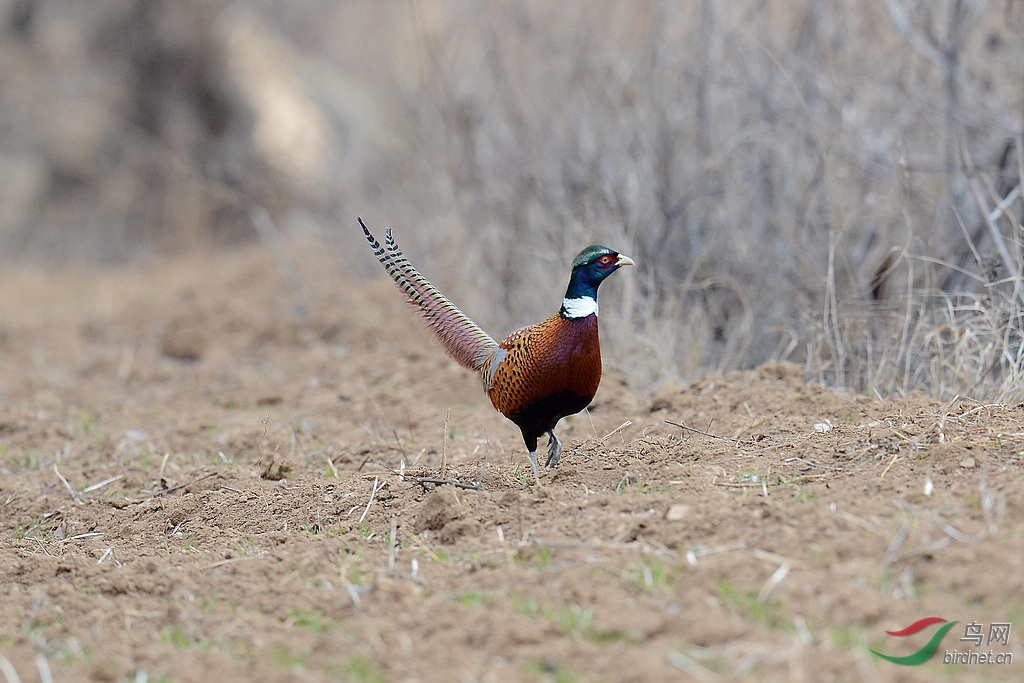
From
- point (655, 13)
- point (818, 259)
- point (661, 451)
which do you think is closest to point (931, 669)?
point (661, 451)

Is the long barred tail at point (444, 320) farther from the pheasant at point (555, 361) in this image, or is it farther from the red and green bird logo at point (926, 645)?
the red and green bird logo at point (926, 645)

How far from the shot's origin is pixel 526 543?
289cm

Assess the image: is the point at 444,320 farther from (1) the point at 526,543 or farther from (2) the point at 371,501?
(1) the point at 526,543

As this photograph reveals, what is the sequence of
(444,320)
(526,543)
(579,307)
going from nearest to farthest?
(526,543) < (579,307) < (444,320)

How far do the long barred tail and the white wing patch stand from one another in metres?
0.51

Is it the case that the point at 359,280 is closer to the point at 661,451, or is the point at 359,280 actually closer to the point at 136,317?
the point at 136,317

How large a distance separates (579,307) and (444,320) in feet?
2.45

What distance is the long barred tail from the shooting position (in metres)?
4.03

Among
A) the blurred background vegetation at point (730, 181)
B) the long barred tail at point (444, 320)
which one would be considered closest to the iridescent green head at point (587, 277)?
the long barred tail at point (444, 320)

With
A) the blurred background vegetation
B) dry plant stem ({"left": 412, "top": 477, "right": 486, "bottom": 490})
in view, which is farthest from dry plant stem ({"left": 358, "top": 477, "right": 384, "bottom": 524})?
the blurred background vegetation

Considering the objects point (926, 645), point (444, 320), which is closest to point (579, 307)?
point (444, 320)

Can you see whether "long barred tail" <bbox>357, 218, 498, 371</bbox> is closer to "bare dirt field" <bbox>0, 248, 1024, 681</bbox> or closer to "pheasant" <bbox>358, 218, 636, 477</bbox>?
"pheasant" <bbox>358, 218, 636, 477</bbox>

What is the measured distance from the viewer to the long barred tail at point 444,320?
159 inches

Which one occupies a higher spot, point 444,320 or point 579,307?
point 579,307
